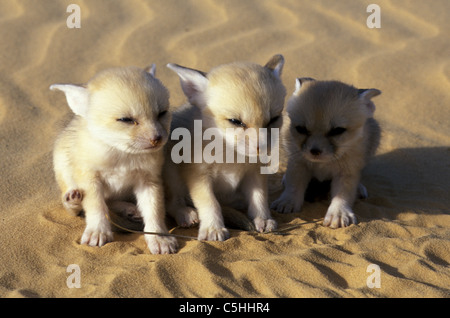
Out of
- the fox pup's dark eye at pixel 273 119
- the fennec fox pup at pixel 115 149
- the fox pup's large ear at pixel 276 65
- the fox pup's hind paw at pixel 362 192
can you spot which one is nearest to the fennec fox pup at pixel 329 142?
the fox pup's hind paw at pixel 362 192

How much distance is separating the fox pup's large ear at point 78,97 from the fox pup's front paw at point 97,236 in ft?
2.60

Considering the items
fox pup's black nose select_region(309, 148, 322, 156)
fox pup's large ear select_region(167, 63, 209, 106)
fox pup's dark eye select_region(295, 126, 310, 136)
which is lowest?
fox pup's black nose select_region(309, 148, 322, 156)

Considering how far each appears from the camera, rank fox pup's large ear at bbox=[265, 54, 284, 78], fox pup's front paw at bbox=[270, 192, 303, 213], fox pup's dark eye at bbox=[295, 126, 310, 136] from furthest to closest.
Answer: fox pup's front paw at bbox=[270, 192, 303, 213], fox pup's dark eye at bbox=[295, 126, 310, 136], fox pup's large ear at bbox=[265, 54, 284, 78]

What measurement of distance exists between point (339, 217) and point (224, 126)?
47.2 inches

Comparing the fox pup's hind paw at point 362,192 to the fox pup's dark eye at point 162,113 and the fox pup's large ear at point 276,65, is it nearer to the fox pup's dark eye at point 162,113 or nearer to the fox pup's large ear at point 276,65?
the fox pup's large ear at point 276,65

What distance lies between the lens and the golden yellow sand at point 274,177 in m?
3.49

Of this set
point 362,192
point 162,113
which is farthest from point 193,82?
point 362,192

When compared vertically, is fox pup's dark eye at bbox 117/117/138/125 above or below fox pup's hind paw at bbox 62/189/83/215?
above

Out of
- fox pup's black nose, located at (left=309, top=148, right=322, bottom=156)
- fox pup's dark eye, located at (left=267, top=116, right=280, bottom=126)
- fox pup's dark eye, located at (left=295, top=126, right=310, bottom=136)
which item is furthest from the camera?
fox pup's dark eye, located at (left=295, top=126, right=310, bottom=136)

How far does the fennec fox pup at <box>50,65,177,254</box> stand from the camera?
3748mm

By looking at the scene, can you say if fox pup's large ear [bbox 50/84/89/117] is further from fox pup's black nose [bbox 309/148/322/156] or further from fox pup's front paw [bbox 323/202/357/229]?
fox pup's front paw [bbox 323/202/357/229]

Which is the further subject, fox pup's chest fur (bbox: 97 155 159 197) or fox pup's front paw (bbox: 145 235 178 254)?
fox pup's chest fur (bbox: 97 155 159 197)

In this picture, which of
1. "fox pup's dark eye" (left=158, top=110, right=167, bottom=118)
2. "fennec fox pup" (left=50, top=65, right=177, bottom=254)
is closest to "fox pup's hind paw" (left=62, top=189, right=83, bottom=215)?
"fennec fox pup" (left=50, top=65, right=177, bottom=254)
